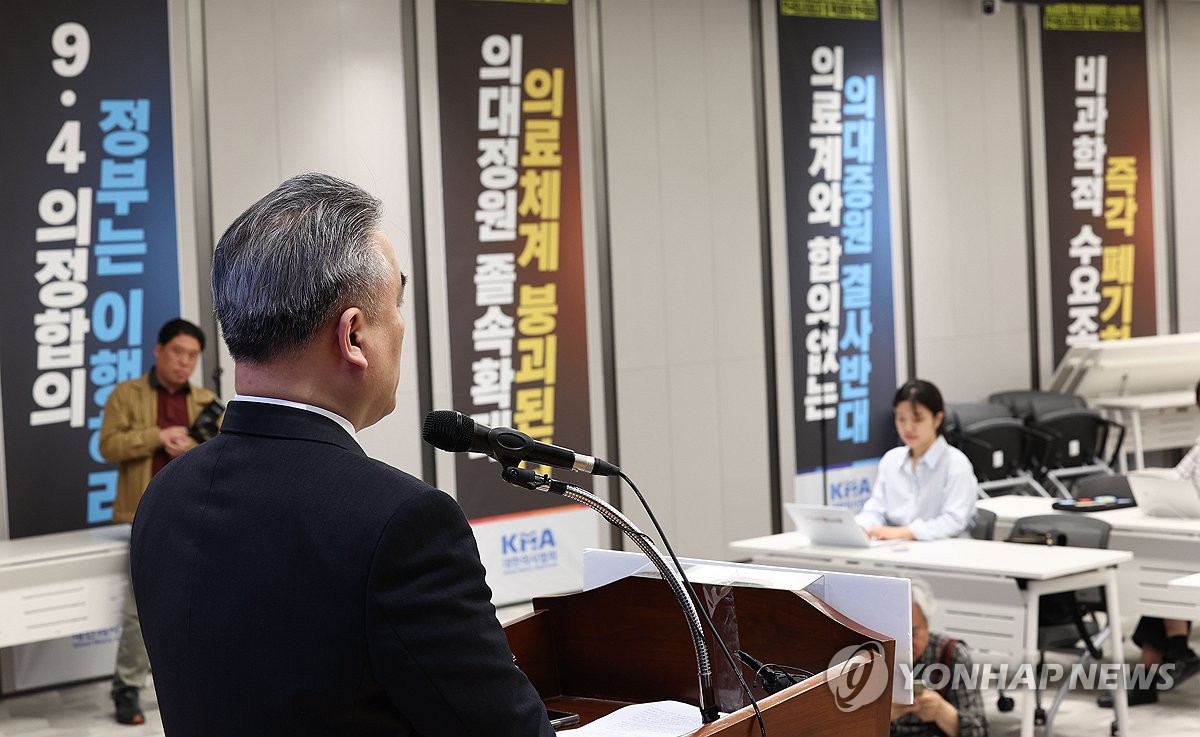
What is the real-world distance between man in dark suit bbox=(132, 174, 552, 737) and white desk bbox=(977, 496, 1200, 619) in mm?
4930

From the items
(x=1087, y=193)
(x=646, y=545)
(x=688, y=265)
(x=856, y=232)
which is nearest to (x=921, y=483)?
(x=688, y=265)

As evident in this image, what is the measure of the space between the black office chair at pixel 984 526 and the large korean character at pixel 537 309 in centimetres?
290

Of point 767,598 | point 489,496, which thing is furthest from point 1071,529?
point 767,598

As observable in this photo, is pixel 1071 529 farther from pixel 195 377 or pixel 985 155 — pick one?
pixel 985 155

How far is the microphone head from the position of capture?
1577 millimetres

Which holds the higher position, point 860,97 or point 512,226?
point 860,97

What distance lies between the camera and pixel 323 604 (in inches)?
46.6

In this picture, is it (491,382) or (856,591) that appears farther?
(491,382)

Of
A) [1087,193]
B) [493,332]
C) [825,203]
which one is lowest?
[493,332]

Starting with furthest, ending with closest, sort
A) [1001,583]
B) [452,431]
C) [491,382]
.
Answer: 1. [491,382]
2. [1001,583]
3. [452,431]

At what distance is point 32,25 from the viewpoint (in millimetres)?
6262

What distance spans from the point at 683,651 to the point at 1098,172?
31.3ft

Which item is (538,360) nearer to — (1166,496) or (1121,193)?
(1166,496)

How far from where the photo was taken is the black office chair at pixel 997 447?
8820 millimetres
